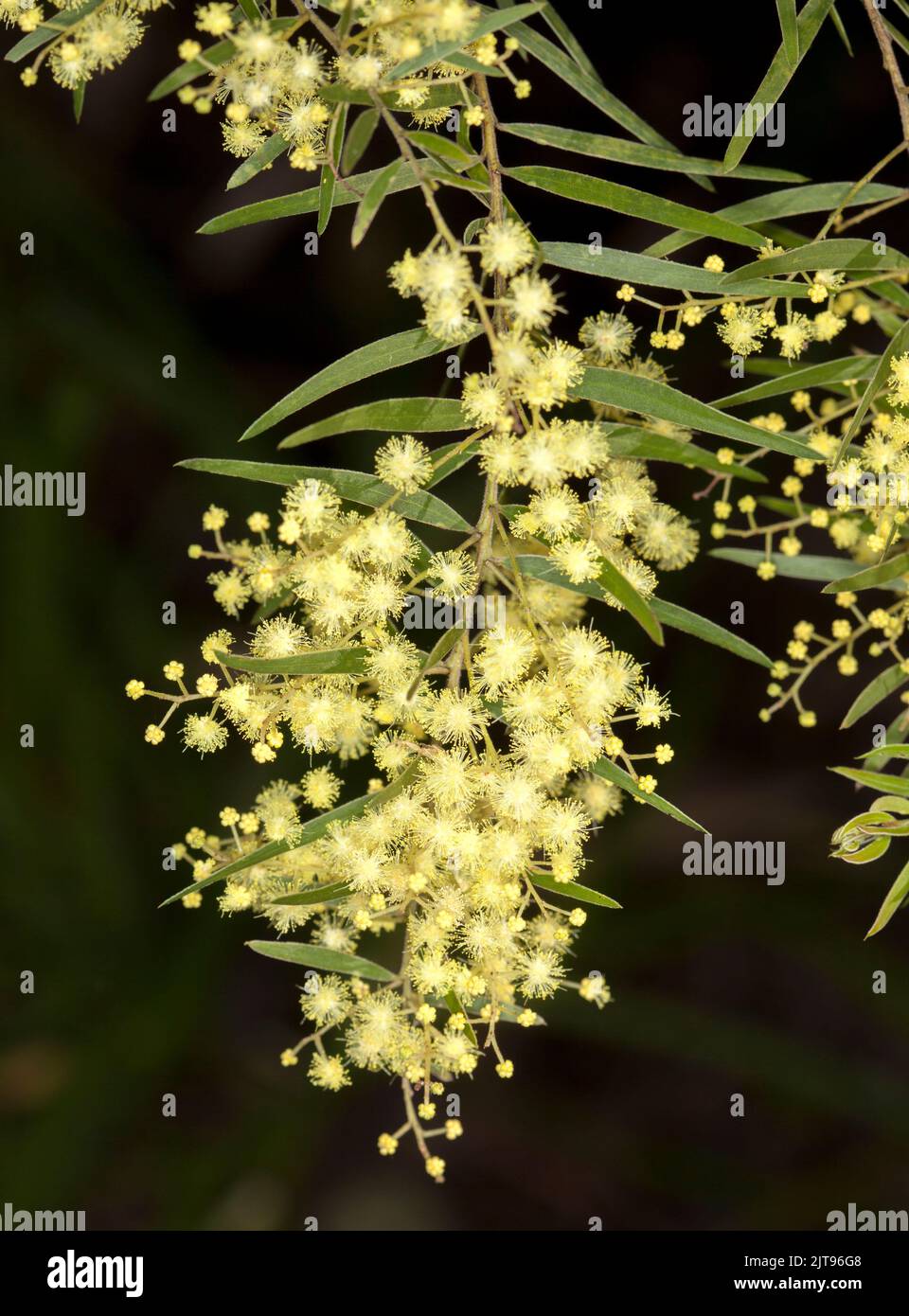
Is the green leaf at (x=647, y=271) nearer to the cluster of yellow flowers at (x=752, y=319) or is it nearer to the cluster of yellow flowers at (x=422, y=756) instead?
the cluster of yellow flowers at (x=752, y=319)

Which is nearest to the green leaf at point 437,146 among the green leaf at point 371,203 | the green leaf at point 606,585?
the green leaf at point 371,203

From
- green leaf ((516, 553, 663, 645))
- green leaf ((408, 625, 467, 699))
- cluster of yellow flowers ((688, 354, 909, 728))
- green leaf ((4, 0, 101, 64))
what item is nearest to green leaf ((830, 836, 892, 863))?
cluster of yellow flowers ((688, 354, 909, 728))

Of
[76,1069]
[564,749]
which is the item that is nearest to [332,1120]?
[76,1069]

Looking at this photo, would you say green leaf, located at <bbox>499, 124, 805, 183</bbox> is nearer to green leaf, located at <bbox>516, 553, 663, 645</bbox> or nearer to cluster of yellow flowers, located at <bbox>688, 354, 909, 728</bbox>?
cluster of yellow flowers, located at <bbox>688, 354, 909, 728</bbox>

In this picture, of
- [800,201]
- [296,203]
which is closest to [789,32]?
[800,201]

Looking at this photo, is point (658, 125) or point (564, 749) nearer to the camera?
point (564, 749)

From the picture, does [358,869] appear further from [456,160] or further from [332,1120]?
[332,1120]
